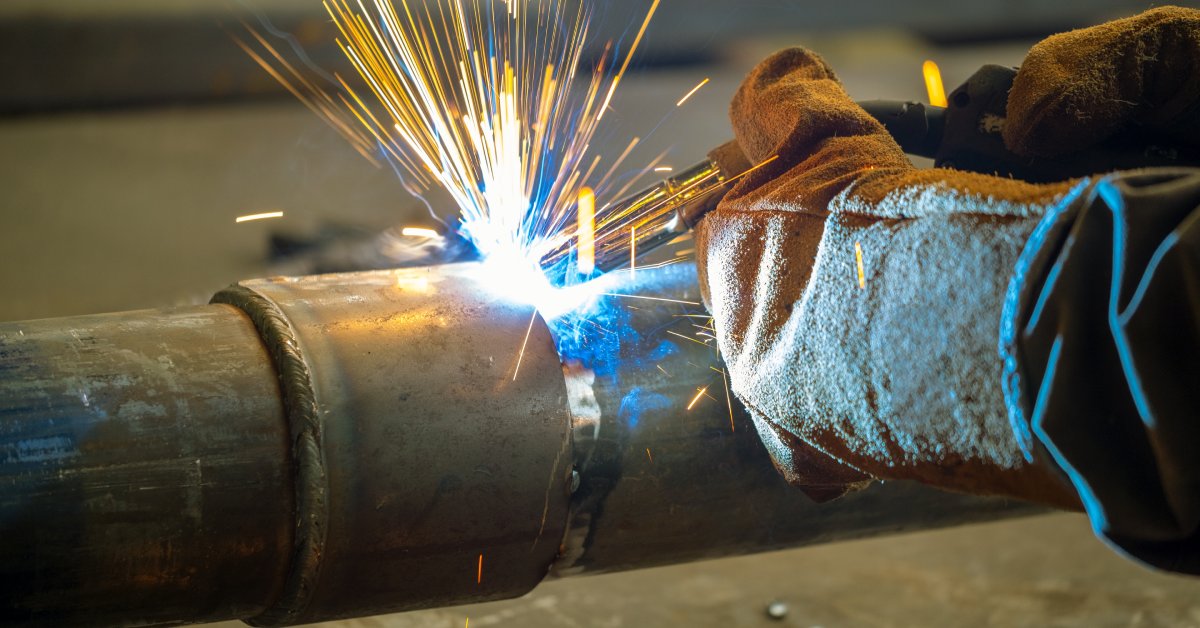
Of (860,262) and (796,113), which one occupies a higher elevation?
(796,113)

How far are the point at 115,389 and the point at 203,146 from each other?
11.3ft

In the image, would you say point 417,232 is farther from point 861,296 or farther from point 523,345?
point 861,296

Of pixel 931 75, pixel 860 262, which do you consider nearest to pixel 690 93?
pixel 931 75

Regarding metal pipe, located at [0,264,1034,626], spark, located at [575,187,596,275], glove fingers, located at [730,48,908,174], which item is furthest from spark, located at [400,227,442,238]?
glove fingers, located at [730,48,908,174]

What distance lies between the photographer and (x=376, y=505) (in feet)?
5.20

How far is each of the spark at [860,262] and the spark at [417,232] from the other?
307 cm

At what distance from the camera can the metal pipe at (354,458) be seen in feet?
4.67

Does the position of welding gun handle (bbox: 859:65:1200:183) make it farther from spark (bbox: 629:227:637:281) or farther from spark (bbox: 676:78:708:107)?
spark (bbox: 676:78:708:107)

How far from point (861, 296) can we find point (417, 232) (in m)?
3.42

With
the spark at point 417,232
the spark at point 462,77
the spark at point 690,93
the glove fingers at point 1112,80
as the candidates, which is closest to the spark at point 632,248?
the glove fingers at point 1112,80

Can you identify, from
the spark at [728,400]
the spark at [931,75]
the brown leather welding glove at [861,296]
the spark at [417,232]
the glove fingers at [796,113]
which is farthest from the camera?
the spark at [931,75]

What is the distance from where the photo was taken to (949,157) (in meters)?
1.84

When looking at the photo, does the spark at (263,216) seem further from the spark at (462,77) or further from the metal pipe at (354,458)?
the metal pipe at (354,458)

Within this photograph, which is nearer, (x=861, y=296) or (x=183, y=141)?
→ (x=861, y=296)
